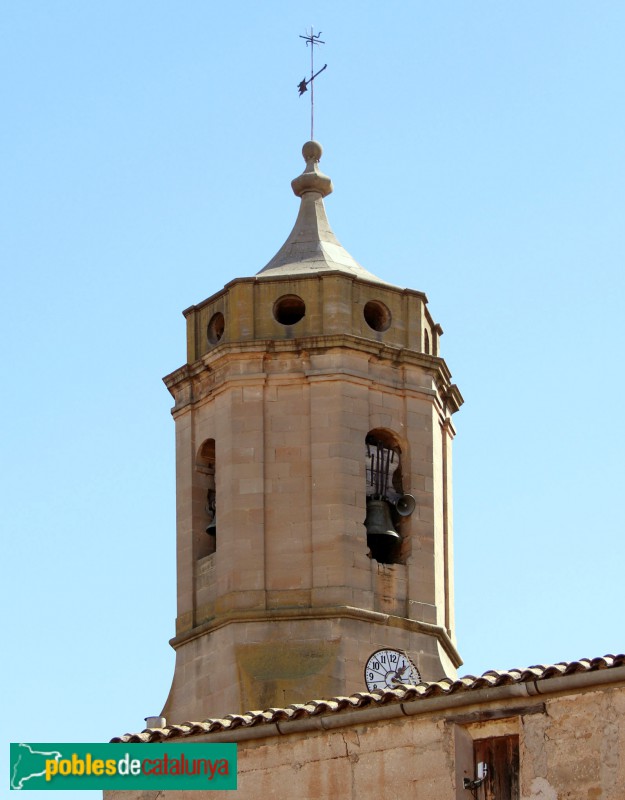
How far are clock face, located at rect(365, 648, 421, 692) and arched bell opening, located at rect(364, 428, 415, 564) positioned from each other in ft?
4.81

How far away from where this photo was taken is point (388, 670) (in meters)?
38.3

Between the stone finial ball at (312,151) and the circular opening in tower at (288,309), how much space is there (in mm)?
3469

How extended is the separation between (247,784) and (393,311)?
38.0 feet

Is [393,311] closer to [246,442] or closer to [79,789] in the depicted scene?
[246,442]

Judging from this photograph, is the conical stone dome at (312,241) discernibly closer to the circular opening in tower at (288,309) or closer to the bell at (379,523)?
the circular opening in tower at (288,309)

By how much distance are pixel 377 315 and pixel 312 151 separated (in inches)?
138

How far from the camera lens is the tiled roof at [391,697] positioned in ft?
94.4

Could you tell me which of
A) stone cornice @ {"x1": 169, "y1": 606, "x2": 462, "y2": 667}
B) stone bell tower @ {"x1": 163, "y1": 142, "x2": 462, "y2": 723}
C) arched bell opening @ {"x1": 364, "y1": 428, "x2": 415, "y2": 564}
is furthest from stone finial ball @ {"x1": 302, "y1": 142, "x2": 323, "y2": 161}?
stone cornice @ {"x1": 169, "y1": 606, "x2": 462, "y2": 667}

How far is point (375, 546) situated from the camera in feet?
130

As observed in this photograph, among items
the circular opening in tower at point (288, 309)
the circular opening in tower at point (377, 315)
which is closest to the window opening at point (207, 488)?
the circular opening in tower at point (288, 309)

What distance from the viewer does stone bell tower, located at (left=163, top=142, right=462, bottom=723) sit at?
38250 millimetres

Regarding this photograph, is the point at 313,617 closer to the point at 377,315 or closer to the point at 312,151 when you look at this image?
the point at 377,315

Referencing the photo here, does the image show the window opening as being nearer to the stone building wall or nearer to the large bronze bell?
the large bronze bell

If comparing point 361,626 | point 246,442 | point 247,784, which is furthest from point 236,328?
point 247,784
